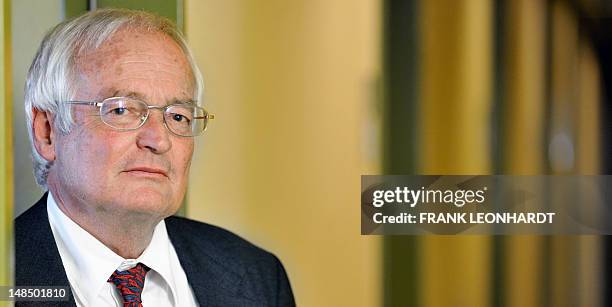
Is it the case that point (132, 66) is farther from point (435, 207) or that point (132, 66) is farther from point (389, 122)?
point (435, 207)

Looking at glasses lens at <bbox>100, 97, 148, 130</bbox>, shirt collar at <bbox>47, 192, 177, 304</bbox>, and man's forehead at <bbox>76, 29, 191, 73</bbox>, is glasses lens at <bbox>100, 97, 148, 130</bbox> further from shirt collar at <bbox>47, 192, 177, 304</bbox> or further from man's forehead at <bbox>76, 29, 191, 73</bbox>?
shirt collar at <bbox>47, 192, 177, 304</bbox>

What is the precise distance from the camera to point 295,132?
1.75 m

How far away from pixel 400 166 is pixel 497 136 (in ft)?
0.72

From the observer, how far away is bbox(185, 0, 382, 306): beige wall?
5.68ft

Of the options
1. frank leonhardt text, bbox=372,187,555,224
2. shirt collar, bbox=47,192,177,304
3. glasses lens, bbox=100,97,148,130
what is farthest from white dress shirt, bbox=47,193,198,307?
frank leonhardt text, bbox=372,187,555,224

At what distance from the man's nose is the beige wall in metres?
0.16

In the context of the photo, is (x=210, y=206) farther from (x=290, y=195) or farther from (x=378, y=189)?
(x=378, y=189)

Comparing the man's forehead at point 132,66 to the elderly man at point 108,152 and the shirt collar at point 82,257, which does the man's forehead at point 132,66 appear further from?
the shirt collar at point 82,257

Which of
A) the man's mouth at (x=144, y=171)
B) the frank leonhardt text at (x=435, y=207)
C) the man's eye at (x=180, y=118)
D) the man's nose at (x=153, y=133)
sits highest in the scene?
the man's eye at (x=180, y=118)

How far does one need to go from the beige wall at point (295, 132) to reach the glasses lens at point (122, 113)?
7.8 inches

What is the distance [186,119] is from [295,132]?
246mm

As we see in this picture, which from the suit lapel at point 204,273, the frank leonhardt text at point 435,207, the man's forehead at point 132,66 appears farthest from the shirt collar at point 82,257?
the frank leonhardt text at point 435,207

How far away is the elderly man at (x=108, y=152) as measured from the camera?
155 centimetres

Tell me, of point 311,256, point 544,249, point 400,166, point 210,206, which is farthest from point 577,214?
point 210,206
